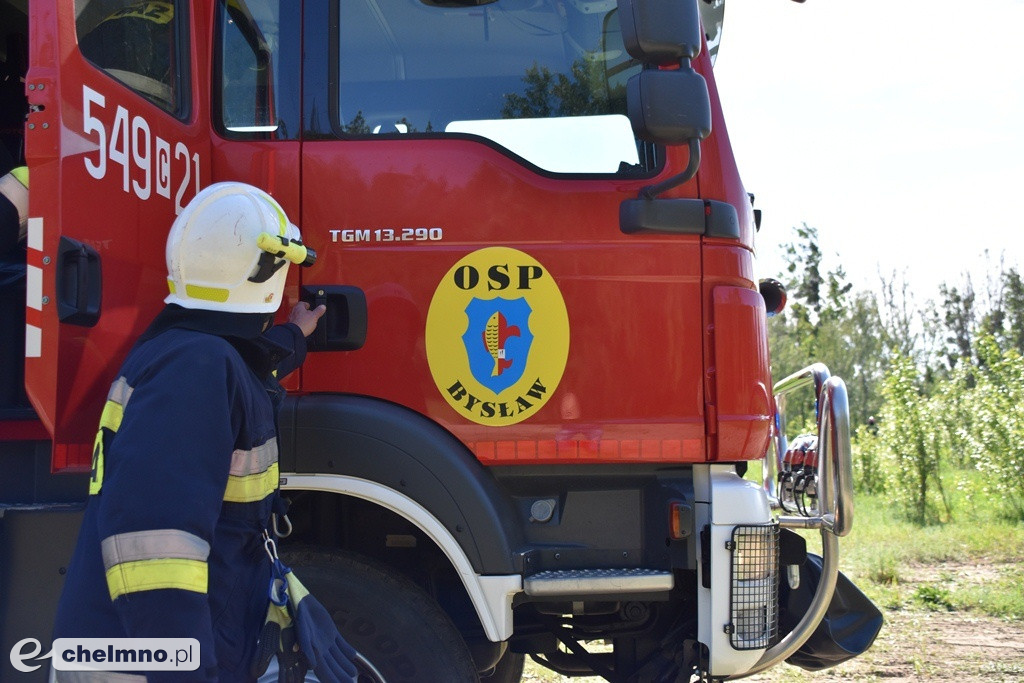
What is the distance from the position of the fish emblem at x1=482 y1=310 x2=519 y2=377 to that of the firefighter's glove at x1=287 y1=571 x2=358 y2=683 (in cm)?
92

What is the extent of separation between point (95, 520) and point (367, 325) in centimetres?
113

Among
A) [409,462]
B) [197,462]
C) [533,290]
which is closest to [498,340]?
[533,290]

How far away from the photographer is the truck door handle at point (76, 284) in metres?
2.44

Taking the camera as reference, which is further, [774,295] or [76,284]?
[774,295]

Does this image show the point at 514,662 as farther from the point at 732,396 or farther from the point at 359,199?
the point at 359,199

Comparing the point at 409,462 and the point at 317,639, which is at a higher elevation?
the point at 409,462

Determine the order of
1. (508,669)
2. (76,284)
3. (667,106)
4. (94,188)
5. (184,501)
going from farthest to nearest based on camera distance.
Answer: (508,669), (667,106), (94,188), (76,284), (184,501)

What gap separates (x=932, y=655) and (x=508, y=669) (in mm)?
3102

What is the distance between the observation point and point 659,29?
2.65 metres

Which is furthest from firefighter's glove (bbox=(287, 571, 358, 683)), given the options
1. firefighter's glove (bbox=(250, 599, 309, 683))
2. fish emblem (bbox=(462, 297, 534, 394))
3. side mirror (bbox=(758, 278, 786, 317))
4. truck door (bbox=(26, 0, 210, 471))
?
side mirror (bbox=(758, 278, 786, 317))

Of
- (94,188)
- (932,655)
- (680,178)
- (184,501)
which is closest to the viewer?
(184,501)

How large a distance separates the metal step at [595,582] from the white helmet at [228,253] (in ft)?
3.70

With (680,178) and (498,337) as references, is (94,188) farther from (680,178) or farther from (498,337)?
(680,178)

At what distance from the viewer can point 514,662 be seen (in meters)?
4.17
